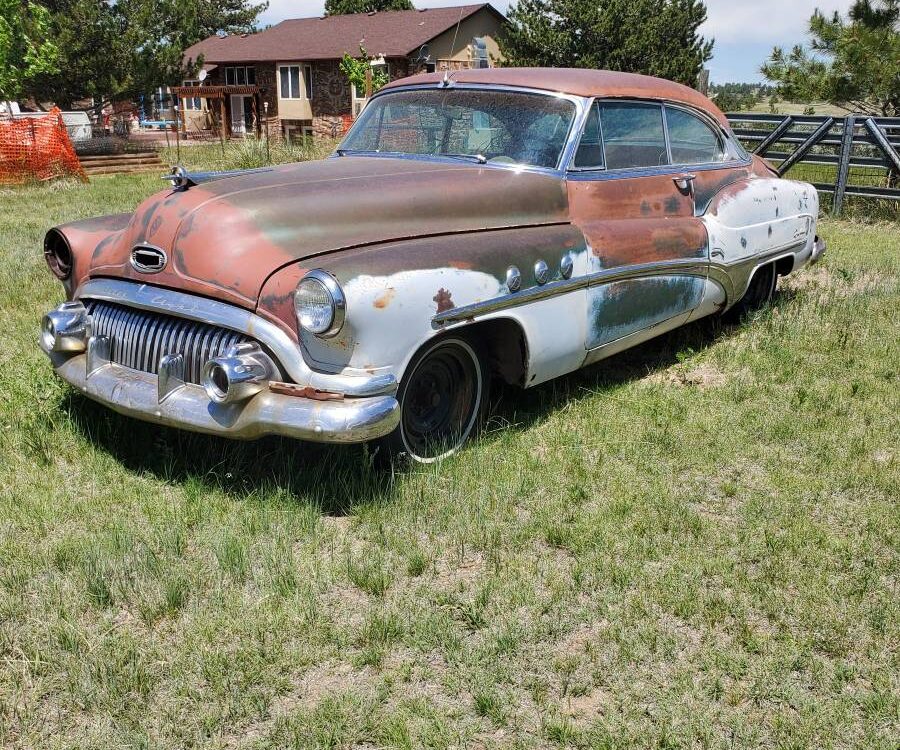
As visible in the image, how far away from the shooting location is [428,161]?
4566mm

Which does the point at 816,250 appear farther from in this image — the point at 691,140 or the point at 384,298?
the point at 384,298

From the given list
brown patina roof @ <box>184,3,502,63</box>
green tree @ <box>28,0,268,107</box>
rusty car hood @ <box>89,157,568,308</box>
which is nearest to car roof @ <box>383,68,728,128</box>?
rusty car hood @ <box>89,157,568,308</box>

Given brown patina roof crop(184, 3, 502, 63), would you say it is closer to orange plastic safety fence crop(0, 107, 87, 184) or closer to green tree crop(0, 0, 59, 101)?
green tree crop(0, 0, 59, 101)

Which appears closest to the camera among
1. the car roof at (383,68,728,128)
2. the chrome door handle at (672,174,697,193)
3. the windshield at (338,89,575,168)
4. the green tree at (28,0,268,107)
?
the windshield at (338,89,575,168)

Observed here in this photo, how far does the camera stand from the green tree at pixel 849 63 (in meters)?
12.8

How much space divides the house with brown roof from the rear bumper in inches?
1147

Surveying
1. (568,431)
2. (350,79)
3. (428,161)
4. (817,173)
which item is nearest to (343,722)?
(568,431)

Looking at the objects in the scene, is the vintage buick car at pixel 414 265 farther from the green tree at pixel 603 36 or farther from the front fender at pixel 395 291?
the green tree at pixel 603 36

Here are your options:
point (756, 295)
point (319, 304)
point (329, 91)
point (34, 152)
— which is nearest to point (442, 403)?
point (319, 304)

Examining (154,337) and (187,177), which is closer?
(154,337)

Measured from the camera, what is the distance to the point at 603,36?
29.8m

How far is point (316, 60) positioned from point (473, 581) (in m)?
35.1

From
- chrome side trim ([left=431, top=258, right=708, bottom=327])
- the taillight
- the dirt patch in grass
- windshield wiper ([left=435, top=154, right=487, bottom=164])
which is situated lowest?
the dirt patch in grass

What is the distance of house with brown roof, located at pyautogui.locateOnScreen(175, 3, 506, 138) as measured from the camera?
108ft
